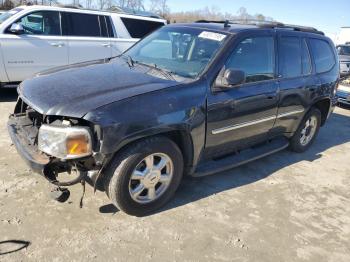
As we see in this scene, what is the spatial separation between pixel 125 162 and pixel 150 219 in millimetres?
715

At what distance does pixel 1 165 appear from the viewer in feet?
13.7

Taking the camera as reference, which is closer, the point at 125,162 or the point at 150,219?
the point at 125,162

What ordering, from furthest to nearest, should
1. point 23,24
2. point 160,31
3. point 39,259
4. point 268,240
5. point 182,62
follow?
1. point 23,24
2. point 160,31
3. point 182,62
4. point 268,240
5. point 39,259

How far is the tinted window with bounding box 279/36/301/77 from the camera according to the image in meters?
4.61

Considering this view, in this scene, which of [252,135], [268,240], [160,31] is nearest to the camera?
[268,240]

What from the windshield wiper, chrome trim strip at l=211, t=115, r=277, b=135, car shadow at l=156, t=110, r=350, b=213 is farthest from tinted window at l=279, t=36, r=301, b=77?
the windshield wiper

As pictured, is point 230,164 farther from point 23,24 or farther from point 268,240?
point 23,24

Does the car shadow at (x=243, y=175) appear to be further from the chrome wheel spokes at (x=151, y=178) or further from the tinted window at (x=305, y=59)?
the tinted window at (x=305, y=59)

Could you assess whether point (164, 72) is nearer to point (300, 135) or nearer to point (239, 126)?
point (239, 126)

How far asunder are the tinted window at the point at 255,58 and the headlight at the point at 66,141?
1772mm

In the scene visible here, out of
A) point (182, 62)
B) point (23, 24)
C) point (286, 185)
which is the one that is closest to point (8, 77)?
point (23, 24)

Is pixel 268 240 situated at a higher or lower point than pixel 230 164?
lower

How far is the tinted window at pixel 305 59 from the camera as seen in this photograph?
505 centimetres

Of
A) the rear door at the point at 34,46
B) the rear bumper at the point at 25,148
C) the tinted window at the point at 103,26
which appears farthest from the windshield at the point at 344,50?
the rear bumper at the point at 25,148
